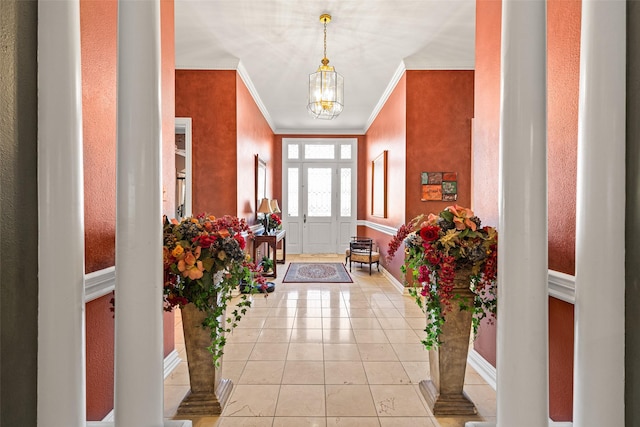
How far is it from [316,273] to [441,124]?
3175mm

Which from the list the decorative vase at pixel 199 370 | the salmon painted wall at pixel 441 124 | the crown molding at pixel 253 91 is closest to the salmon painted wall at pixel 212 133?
the crown molding at pixel 253 91

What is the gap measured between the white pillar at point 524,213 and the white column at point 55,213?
1798 mm

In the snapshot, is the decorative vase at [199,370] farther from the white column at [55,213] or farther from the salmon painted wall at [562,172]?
the salmon painted wall at [562,172]

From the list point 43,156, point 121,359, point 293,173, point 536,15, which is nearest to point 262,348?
point 121,359

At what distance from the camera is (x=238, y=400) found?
2.10m

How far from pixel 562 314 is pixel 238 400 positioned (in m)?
1.92

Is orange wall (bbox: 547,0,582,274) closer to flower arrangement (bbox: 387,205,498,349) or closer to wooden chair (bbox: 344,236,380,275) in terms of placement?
flower arrangement (bbox: 387,205,498,349)

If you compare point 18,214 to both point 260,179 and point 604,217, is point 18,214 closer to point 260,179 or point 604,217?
point 604,217

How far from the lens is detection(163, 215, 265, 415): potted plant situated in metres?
1.76

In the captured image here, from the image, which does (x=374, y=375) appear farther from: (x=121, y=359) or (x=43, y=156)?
(x=43, y=156)

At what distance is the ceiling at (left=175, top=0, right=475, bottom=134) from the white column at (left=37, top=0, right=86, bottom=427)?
2.12 meters

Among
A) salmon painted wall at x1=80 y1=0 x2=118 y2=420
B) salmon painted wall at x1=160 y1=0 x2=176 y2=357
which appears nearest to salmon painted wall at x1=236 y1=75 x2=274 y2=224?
salmon painted wall at x1=160 y1=0 x2=176 y2=357

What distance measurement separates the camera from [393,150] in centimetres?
519

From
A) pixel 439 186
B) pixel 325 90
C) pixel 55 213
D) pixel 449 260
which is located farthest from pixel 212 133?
pixel 449 260
